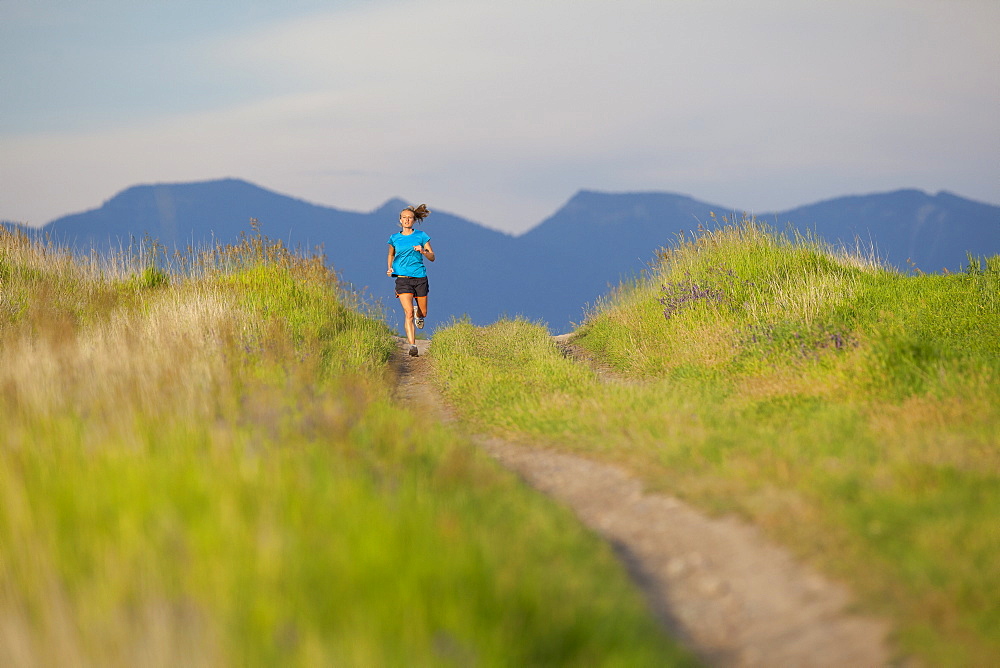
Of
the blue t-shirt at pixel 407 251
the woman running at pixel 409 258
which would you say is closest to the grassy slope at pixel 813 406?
the woman running at pixel 409 258

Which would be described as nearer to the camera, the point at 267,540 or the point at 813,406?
the point at 267,540

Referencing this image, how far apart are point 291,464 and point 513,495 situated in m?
1.56

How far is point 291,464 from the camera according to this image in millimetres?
4371

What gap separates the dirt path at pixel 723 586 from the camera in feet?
11.4

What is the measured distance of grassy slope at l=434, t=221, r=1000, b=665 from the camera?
160 inches

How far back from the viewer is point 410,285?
13.4 m

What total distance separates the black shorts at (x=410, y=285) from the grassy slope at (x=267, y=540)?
21.5 ft

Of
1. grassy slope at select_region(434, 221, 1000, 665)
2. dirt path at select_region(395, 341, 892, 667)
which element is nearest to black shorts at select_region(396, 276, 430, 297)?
grassy slope at select_region(434, 221, 1000, 665)

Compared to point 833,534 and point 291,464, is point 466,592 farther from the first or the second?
point 833,534

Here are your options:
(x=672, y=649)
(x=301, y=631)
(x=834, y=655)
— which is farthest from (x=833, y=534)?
(x=301, y=631)

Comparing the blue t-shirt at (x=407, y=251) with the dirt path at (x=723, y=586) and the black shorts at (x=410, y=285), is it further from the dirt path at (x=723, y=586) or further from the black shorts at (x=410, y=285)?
the dirt path at (x=723, y=586)

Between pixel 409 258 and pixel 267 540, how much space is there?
34.3 feet

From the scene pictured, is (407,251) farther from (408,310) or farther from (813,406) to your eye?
(813,406)

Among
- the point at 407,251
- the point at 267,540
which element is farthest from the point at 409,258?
the point at 267,540
